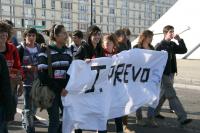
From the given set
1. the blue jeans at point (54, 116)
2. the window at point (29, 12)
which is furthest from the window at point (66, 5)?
the blue jeans at point (54, 116)

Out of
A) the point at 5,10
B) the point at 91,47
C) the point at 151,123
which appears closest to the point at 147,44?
the point at 151,123

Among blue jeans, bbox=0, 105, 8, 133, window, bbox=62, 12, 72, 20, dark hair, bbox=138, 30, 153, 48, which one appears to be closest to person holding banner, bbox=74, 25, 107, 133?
dark hair, bbox=138, 30, 153, 48

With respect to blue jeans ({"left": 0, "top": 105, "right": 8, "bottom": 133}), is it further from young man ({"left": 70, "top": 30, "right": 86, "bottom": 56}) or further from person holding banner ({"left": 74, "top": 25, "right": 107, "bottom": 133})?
young man ({"left": 70, "top": 30, "right": 86, "bottom": 56})

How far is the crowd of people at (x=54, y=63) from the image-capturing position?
4.86 m

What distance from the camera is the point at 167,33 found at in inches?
312

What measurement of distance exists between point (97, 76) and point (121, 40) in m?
1.70

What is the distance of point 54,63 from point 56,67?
6cm

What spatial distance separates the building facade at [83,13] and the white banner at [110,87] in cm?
9062

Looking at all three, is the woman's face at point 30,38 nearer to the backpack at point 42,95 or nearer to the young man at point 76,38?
the young man at point 76,38

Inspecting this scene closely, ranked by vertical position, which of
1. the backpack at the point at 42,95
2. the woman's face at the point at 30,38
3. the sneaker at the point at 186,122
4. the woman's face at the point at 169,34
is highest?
the woman's face at the point at 169,34

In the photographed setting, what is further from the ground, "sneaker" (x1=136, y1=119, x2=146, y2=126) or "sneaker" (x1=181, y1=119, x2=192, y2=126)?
"sneaker" (x1=181, y1=119, x2=192, y2=126)

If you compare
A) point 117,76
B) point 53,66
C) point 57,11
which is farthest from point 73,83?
point 57,11

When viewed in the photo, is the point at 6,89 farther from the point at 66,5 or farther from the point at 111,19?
the point at 111,19

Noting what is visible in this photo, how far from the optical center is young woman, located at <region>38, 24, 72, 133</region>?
5.65 meters
